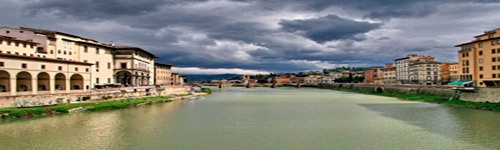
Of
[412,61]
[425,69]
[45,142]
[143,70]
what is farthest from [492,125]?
[412,61]

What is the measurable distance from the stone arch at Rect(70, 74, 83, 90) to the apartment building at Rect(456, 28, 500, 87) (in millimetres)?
55628

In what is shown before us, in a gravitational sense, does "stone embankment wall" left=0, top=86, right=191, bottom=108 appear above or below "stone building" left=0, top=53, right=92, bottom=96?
below

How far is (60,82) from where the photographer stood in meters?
38.8

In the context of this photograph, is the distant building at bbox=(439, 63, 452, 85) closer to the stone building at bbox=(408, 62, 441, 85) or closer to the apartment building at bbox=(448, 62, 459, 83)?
the stone building at bbox=(408, 62, 441, 85)

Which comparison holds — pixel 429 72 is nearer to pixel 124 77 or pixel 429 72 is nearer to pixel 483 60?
pixel 483 60

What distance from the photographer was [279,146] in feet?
57.4

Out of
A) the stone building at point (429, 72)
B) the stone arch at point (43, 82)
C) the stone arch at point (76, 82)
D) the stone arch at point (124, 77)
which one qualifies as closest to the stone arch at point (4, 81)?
the stone arch at point (43, 82)

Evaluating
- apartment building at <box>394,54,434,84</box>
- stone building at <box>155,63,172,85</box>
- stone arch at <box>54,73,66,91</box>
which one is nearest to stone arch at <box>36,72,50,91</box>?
stone arch at <box>54,73,66,91</box>

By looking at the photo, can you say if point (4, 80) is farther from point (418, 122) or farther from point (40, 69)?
point (418, 122)

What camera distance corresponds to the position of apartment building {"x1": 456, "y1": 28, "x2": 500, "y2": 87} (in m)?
44.5

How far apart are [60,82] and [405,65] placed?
9748cm

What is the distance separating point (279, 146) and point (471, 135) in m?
12.7

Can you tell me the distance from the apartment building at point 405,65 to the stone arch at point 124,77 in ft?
276

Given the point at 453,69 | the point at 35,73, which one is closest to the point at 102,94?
the point at 35,73
